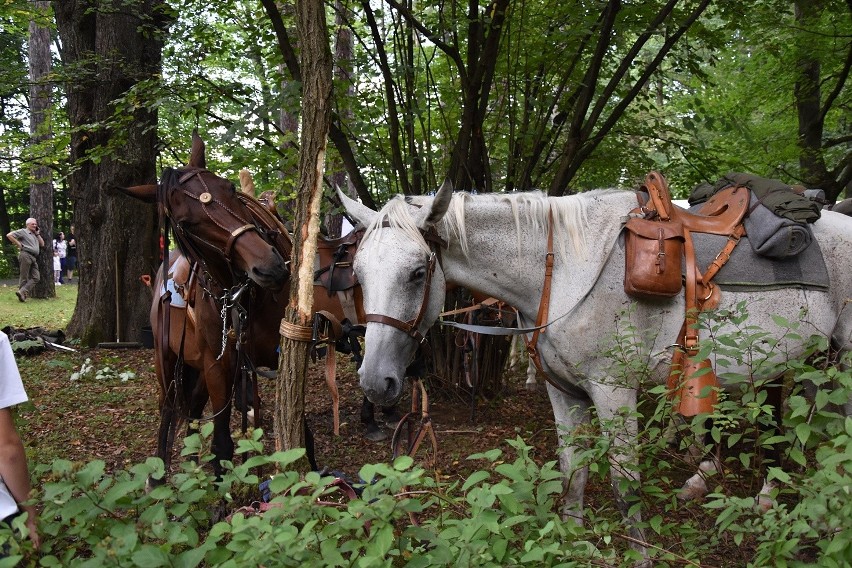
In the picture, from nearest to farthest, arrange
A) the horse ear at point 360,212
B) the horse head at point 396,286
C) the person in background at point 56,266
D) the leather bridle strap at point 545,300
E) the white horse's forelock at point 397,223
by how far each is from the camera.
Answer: the horse head at point 396,286 → the white horse's forelock at point 397,223 → the leather bridle strap at point 545,300 → the horse ear at point 360,212 → the person in background at point 56,266

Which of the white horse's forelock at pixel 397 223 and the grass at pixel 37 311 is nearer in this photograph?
the white horse's forelock at pixel 397 223

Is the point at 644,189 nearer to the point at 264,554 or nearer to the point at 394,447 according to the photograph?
the point at 394,447

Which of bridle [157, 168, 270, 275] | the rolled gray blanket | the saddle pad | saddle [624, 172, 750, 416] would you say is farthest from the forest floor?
bridle [157, 168, 270, 275]

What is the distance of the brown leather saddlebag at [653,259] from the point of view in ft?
10.8

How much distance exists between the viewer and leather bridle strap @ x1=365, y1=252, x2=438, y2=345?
10.2 ft

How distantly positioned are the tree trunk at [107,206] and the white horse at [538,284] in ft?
23.4

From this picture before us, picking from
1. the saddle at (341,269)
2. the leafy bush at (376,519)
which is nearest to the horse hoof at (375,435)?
the saddle at (341,269)

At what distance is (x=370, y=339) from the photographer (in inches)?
122

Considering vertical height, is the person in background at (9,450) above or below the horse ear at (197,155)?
below

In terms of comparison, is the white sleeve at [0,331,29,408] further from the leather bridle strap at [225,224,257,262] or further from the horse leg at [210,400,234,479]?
the horse leg at [210,400,234,479]

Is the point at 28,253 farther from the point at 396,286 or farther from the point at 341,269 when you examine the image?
the point at 396,286

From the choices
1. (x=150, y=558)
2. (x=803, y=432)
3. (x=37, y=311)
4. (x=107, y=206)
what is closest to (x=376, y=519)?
(x=150, y=558)

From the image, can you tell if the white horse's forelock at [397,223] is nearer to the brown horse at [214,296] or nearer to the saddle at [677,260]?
the brown horse at [214,296]

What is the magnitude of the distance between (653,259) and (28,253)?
17877 millimetres
